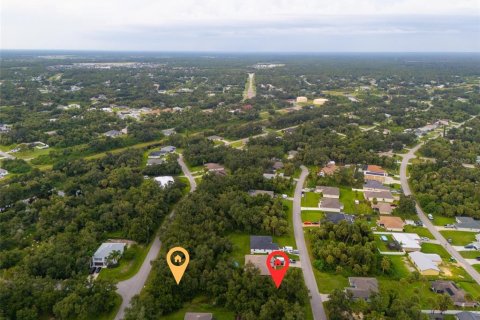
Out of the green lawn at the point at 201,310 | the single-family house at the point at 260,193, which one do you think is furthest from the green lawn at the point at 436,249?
the green lawn at the point at 201,310

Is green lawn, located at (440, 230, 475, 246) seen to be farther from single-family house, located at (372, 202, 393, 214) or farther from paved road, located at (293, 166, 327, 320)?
paved road, located at (293, 166, 327, 320)

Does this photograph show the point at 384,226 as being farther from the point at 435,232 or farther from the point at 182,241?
the point at 182,241

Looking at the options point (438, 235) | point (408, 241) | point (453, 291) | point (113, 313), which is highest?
point (408, 241)

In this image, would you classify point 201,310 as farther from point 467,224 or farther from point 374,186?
point 467,224

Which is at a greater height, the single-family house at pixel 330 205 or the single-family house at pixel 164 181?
the single-family house at pixel 164 181

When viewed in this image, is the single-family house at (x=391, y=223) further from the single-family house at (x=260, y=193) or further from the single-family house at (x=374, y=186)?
the single-family house at (x=260, y=193)

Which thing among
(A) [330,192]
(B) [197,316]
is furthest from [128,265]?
(A) [330,192]
